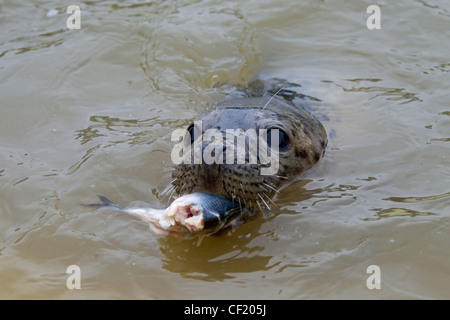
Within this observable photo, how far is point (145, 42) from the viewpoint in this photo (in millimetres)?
7062

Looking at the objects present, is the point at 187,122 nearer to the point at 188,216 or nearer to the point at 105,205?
the point at 105,205

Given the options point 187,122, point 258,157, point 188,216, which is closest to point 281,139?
point 258,157

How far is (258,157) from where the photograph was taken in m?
4.05

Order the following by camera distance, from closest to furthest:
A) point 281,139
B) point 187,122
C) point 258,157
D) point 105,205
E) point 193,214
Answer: point 193,214, point 258,157, point 105,205, point 281,139, point 187,122

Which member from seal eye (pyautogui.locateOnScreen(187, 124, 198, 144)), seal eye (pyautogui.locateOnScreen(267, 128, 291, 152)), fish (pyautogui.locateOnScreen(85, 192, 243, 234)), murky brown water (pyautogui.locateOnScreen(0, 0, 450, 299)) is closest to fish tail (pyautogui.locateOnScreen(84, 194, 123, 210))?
murky brown water (pyautogui.locateOnScreen(0, 0, 450, 299))

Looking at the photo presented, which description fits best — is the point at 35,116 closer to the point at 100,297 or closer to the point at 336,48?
the point at 100,297

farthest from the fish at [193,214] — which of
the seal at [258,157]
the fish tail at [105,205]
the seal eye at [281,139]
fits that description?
the seal eye at [281,139]

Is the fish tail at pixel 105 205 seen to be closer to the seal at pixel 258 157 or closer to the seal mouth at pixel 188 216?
the seal at pixel 258 157

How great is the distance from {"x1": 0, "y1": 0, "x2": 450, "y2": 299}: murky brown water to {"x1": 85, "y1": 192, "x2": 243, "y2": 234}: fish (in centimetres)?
21

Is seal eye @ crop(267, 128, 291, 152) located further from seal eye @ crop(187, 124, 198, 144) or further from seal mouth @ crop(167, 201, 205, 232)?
seal mouth @ crop(167, 201, 205, 232)

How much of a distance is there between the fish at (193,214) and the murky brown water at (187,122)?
21 cm

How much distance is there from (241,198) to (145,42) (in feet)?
12.7

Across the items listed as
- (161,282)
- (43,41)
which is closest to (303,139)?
(161,282)

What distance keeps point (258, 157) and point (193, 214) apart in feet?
3.05
